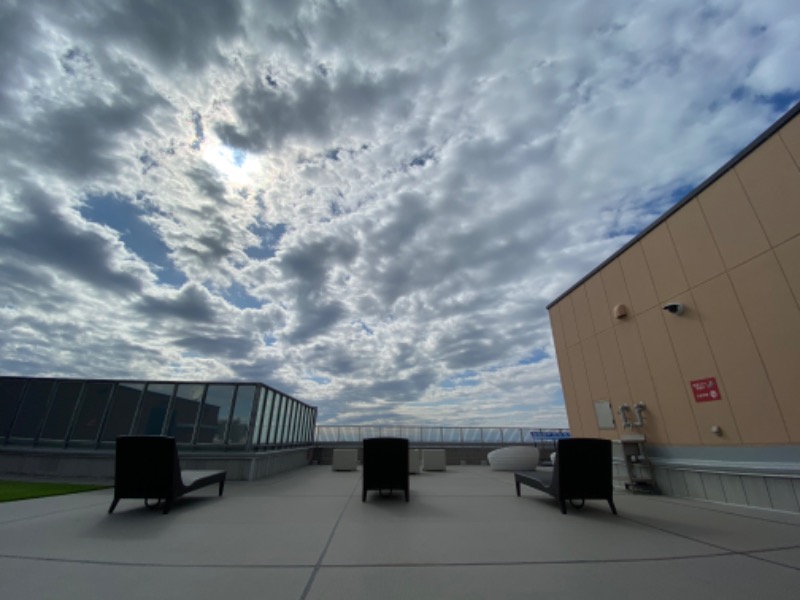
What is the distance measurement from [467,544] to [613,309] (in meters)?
7.93

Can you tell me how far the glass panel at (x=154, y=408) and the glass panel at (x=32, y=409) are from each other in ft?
11.0

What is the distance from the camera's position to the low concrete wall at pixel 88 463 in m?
8.79

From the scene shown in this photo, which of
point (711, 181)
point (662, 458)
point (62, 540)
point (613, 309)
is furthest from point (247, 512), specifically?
point (711, 181)

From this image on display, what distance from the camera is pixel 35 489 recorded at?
6895 millimetres

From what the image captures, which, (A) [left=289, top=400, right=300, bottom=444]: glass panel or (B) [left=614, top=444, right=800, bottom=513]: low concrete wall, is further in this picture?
(A) [left=289, top=400, right=300, bottom=444]: glass panel

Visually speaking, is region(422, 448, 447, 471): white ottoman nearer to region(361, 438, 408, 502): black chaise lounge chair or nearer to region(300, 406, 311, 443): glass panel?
region(300, 406, 311, 443): glass panel

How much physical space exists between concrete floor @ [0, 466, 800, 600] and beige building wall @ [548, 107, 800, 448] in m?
1.71

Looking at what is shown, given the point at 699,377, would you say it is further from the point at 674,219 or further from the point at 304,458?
the point at 304,458

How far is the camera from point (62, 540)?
11.5ft

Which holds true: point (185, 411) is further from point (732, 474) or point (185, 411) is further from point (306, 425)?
point (732, 474)

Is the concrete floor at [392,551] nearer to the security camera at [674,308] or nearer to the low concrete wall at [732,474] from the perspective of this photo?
the low concrete wall at [732,474]

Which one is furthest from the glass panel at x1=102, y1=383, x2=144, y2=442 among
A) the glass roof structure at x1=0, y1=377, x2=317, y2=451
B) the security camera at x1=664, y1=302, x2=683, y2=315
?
the security camera at x1=664, y1=302, x2=683, y2=315

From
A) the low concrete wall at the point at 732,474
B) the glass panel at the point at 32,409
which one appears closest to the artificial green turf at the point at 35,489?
the glass panel at the point at 32,409

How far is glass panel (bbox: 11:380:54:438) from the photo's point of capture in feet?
33.4
